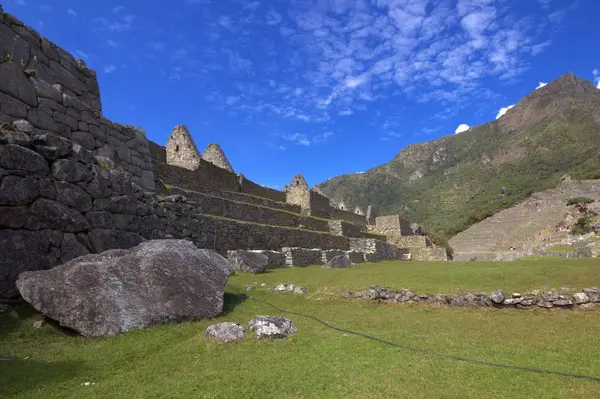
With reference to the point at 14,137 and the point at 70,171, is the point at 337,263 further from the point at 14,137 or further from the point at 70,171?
the point at 14,137

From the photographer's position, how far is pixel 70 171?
21.6ft

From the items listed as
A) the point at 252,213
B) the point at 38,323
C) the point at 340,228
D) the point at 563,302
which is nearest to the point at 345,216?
the point at 340,228

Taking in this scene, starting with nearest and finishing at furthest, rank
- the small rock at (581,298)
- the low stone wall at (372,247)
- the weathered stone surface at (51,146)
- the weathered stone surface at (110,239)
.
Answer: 1. the weathered stone surface at (51,146)
2. the weathered stone surface at (110,239)
3. the small rock at (581,298)
4. the low stone wall at (372,247)

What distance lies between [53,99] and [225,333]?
5984 millimetres

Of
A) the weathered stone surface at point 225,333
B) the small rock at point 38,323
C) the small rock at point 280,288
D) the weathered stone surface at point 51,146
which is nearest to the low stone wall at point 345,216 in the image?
the small rock at point 280,288

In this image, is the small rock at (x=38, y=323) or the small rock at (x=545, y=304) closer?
the small rock at (x=38, y=323)

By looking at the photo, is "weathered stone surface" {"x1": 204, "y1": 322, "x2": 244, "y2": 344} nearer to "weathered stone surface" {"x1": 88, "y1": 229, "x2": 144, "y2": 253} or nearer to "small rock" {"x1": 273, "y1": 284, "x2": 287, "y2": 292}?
"weathered stone surface" {"x1": 88, "y1": 229, "x2": 144, "y2": 253}

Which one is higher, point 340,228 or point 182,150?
point 182,150

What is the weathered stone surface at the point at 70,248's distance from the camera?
627 centimetres

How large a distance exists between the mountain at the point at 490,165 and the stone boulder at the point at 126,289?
51212 mm

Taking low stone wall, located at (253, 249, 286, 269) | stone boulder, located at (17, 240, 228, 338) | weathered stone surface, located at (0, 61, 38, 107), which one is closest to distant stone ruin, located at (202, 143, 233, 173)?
low stone wall, located at (253, 249, 286, 269)

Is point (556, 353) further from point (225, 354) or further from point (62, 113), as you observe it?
point (62, 113)

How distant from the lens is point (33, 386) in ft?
12.0

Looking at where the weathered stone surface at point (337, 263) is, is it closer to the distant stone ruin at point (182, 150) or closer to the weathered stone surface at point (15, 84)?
the distant stone ruin at point (182, 150)
